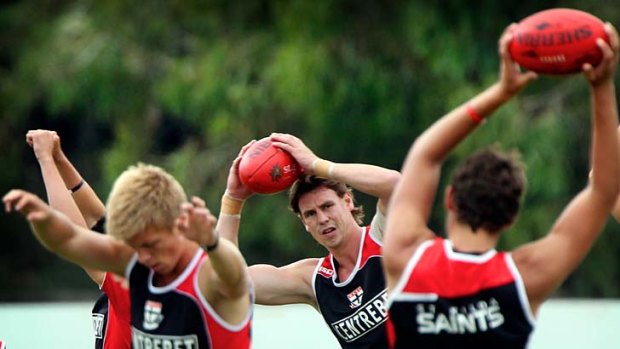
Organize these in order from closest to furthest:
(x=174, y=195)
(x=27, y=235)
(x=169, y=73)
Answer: (x=174, y=195)
(x=169, y=73)
(x=27, y=235)

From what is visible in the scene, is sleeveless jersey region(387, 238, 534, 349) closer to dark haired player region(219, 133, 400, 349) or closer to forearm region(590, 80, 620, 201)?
forearm region(590, 80, 620, 201)

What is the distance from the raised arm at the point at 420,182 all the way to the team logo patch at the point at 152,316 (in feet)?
3.22

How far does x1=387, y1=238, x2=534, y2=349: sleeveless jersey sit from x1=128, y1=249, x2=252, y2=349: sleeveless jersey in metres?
0.88

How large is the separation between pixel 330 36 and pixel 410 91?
1538 mm

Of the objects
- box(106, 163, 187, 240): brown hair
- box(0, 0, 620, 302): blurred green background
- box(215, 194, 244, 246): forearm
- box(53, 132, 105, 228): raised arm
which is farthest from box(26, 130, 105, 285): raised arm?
box(0, 0, 620, 302): blurred green background

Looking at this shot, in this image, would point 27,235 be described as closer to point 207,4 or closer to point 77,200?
point 207,4

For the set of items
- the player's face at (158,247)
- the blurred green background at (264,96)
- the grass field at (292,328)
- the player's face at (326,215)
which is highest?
the blurred green background at (264,96)

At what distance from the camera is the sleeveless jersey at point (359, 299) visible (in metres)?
6.48

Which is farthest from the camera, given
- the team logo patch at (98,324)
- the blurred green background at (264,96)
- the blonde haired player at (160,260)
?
the blurred green background at (264,96)

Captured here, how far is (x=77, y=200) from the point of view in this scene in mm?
6574

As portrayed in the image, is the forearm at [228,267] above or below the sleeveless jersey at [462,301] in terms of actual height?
above

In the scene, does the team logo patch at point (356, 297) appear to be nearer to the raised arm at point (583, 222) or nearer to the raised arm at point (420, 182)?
the raised arm at point (420, 182)

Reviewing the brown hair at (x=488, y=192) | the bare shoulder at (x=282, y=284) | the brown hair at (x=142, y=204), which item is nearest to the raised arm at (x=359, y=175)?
the bare shoulder at (x=282, y=284)

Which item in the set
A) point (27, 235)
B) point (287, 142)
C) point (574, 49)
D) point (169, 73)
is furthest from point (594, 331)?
point (27, 235)
